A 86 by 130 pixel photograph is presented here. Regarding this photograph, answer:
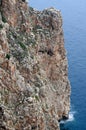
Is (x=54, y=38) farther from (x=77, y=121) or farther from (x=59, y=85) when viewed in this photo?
(x=77, y=121)

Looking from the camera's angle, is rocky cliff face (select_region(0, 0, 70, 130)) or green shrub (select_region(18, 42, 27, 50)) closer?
rocky cliff face (select_region(0, 0, 70, 130))

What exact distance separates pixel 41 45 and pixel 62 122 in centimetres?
2625

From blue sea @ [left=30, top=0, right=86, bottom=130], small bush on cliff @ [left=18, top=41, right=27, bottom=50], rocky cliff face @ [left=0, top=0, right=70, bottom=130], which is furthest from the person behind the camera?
blue sea @ [left=30, top=0, right=86, bottom=130]

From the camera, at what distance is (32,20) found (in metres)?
101

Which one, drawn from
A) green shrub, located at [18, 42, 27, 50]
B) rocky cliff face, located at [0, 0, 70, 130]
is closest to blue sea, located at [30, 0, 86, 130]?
rocky cliff face, located at [0, 0, 70, 130]

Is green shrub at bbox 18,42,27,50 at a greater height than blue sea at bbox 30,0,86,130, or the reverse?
green shrub at bbox 18,42,27,50

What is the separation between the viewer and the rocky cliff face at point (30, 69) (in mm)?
74312

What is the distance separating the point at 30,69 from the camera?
84.0 meters

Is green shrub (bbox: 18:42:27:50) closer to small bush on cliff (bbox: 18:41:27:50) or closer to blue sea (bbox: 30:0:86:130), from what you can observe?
small bush on cliff (bbox: 18:41:27:50)

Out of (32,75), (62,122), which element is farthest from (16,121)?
(62,122)

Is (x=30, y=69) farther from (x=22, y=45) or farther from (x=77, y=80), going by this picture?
(x=77, y=80)

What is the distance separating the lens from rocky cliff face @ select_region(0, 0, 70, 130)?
74.3m

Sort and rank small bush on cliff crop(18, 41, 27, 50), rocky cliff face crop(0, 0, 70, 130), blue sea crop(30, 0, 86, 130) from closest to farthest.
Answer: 1. rocky cliff face crop(0, 0, 70, 130)
2. small bush on cliff crop(18, 41, 27, 50)
3. blue sea crop(30, 0, 86, 130)

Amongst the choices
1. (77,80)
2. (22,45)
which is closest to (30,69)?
(22,45)
